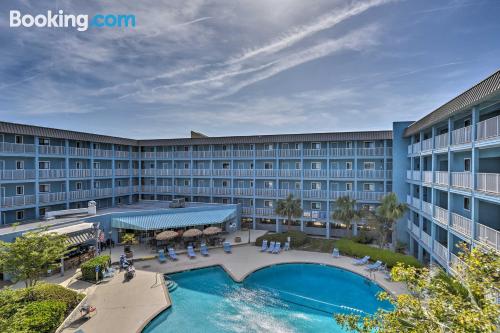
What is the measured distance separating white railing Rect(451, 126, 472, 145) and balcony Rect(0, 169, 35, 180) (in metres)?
36.5

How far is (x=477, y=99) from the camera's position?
43.5 ft

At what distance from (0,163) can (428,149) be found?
3908cm

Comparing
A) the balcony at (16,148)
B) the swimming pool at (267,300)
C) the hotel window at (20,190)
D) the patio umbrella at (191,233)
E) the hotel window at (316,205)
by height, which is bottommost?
the swimming pool at (267,300)

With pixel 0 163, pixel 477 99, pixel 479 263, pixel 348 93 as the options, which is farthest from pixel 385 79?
pixel 0 163

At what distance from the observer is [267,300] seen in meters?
17.4

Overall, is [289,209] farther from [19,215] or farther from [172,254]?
[19,215]

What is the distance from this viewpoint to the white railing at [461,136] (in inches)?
601

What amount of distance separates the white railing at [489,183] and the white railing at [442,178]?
4.34 meters

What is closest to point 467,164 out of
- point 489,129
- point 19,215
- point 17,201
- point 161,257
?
point 489,129

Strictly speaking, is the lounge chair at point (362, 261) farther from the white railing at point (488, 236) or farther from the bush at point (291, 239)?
the white railing at point (488, 236)

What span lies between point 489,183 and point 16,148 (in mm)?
36766

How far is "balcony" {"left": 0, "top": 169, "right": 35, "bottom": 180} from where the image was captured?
23.1 meters

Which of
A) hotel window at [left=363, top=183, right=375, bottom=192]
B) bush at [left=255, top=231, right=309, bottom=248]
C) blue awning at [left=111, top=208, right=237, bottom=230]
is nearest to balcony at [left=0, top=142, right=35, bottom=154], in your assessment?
blue awning at [left=111, top=208, right=237, bottom=230]

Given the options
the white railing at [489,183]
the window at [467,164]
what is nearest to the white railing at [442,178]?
the window at [467,164]
